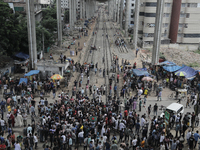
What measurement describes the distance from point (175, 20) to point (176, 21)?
14.4 inches

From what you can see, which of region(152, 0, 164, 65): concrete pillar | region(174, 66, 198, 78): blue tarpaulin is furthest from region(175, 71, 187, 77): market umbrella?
region(152, 0, 164, 65): concrete pillar

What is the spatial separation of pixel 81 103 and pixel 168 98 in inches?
407

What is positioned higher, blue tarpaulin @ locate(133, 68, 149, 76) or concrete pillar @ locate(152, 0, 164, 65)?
concrete pillar @ locate(152, 0, 164, 65)

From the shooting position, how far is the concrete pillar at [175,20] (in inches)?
2272

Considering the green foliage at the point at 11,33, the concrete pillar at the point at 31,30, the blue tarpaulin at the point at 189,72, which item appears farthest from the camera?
the green foliage at the point at 11,33

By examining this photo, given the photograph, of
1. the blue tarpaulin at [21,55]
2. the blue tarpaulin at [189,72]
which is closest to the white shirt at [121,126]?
the blue tarpaulin at [189,72]

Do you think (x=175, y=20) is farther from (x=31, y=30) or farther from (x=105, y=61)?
(x=31, y=30)

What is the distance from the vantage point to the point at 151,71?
33.0 metres

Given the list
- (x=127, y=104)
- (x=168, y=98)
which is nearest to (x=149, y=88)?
(x=168, y=98)

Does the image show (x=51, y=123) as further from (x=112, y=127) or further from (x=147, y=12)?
(x=147, y=12)

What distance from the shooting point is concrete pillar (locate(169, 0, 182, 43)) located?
57719 mm

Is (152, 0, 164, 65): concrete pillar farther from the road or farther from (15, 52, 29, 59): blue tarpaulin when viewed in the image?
(15, 52, 29, 59): blue tarpaulin

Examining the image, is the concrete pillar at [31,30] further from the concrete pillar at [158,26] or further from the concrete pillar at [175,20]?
the concrete pillar at [175,20]

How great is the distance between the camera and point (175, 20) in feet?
193
